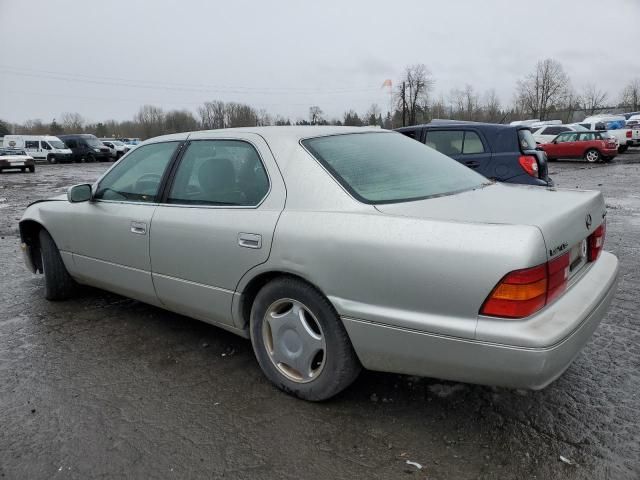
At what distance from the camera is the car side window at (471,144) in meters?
7.34

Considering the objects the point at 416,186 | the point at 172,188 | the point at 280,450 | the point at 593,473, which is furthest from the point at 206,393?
the point at 593,473

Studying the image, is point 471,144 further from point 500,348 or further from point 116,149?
point 116,149

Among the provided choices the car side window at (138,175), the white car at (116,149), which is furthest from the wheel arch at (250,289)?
the white car at (116,149)

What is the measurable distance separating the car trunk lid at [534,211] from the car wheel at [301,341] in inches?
24.5

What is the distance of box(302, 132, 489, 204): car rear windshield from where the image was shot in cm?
266

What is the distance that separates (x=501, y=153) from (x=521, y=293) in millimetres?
5694

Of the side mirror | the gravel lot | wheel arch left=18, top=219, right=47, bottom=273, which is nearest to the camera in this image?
the gravel lot

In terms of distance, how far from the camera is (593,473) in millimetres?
2123

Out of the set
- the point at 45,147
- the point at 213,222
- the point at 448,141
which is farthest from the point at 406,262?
the point at 45,147

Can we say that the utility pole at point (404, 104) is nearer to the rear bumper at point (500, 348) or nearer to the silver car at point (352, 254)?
the silver car at point (352, 254)

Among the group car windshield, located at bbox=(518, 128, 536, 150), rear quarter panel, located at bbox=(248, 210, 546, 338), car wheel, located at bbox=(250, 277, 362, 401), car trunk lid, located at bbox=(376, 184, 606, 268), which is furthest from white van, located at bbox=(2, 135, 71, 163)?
car trunk lid, located at bbox=(376, 184, 606, 268)

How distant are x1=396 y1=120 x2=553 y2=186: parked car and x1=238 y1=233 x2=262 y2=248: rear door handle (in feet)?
17.1

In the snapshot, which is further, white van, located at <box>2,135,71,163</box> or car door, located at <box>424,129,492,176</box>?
white van, located at <box>2,135,71,163</box>

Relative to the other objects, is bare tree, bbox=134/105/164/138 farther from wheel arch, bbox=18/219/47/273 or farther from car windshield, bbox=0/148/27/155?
wheel arch, bbox=18/219/47/273
